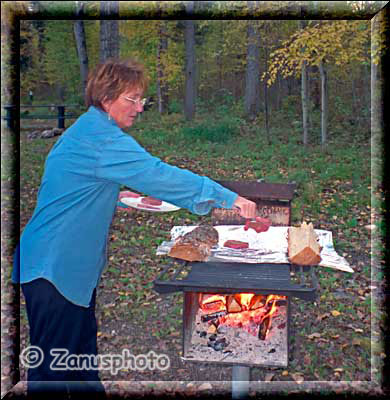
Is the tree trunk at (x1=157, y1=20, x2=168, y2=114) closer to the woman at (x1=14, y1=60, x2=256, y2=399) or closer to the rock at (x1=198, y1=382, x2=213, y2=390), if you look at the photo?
the rock at (x1=198, y1=382, x2=213, y2=390)

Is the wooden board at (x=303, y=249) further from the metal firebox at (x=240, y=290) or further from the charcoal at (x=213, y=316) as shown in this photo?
the charcoal at (x=213, y=316)

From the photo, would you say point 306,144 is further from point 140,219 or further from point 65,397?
point 65,397

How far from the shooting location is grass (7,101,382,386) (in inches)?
142

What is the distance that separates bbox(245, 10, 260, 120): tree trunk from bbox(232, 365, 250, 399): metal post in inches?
272

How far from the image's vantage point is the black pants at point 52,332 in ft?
7.26

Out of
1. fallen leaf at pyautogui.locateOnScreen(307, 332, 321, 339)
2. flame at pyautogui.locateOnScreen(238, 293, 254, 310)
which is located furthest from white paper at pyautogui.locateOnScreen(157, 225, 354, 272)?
fallen leaf at pyautogui.locateOnScreen(307, 332, 321, 339)

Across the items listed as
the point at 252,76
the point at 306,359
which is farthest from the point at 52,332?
the point at 252,76

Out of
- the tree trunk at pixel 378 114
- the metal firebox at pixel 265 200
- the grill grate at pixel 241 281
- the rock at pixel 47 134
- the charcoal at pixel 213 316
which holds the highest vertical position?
the rock at pixel 47 134

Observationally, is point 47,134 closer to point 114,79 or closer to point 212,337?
point 212,337

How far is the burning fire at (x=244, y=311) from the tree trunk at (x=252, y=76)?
6.58m

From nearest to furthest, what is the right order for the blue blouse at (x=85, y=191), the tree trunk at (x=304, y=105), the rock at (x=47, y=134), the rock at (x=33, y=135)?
the blue blouse at (x=85, y=191), the tree trunk at (x=304, y=105), the rock at (x=47, y=134), the rock at (x=33, y=135)

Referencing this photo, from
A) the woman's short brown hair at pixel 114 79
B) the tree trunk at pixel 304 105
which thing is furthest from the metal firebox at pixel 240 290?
the tree trunk at pixel 304 105

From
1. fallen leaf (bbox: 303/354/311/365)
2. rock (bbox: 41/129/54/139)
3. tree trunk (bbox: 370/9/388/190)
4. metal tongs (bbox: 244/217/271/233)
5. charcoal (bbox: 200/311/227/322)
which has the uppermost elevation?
rock (bbox: 41/129/54/139)

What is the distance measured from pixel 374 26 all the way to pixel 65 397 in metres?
2.31
